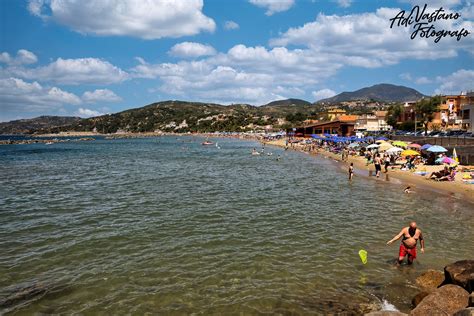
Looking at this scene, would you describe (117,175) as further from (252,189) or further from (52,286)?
(52,286)

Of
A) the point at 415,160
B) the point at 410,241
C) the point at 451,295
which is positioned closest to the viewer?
the point at 451,295

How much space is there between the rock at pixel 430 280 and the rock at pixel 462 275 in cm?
77

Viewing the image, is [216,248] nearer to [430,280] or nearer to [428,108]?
[430,280]

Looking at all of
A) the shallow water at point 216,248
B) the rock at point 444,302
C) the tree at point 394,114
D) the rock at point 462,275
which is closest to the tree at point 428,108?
the tree at point 394,114

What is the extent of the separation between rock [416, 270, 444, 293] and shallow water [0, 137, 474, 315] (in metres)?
0.37

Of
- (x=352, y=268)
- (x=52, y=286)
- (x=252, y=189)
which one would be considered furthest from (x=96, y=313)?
(x=252, y=189)

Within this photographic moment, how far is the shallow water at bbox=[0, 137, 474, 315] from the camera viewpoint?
9.48 metres

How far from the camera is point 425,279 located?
32.7 feet

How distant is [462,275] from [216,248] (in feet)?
26.7

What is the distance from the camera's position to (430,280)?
9891mm

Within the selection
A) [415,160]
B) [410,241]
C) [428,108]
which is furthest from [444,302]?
[428,108]

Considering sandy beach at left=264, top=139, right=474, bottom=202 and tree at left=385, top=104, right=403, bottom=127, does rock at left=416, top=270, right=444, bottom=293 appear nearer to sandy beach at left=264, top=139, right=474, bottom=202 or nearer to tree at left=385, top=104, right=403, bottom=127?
sandy beach at left=264, top=139, right=474, bottom=202

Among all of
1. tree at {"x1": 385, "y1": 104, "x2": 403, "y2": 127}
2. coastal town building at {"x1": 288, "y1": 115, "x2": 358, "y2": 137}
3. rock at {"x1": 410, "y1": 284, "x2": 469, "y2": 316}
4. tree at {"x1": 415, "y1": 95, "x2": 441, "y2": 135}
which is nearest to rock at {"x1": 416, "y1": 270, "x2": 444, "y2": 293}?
rock at {"x1": 410, "y1": 284, "x2": 469, "y2": 316}

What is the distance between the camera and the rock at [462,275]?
796cm
